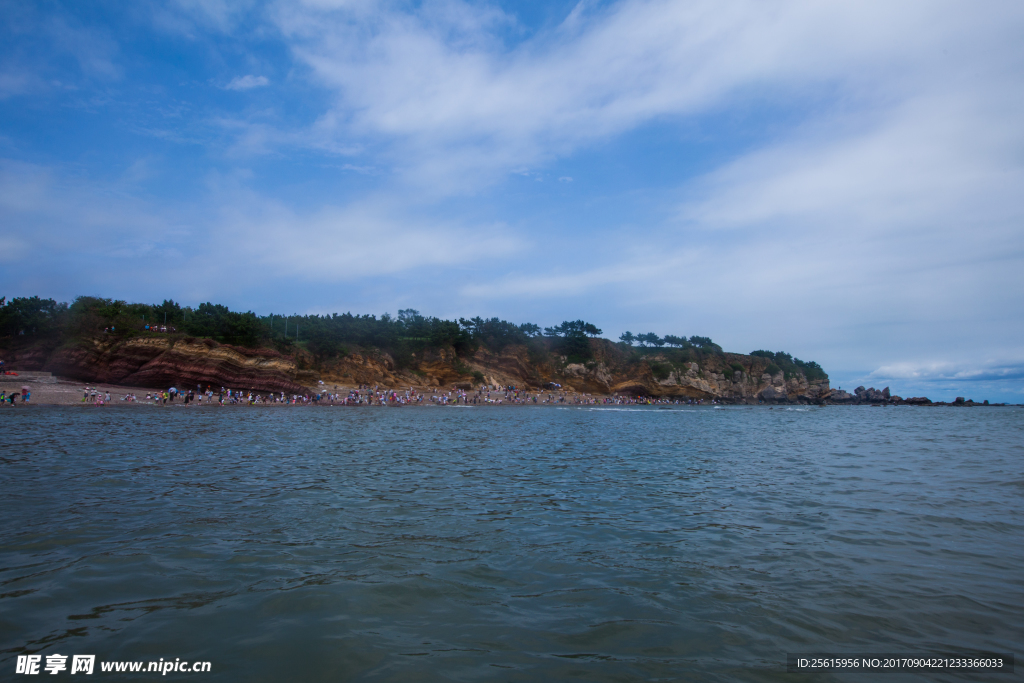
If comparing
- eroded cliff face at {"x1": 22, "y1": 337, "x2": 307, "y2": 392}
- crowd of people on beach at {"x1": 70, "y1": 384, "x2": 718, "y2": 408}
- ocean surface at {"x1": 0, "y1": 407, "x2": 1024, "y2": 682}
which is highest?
eroded cliff face at {"x1": 22, "y1": 337, "x2": 307, "y2": 392}

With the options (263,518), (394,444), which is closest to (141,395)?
(394,444)

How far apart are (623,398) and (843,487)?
76191mm

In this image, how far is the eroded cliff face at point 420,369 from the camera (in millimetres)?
43938

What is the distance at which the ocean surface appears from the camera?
3.86m

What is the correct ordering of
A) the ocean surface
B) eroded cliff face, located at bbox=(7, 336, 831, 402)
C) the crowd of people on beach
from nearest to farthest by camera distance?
the ocean surface < the crowd of people on beach < eroded cliff face, located at bbox=(7, 336, 831, 402)

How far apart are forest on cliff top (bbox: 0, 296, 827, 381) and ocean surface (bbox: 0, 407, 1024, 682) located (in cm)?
4326

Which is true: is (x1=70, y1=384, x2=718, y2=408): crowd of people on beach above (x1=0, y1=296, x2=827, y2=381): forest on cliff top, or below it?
below

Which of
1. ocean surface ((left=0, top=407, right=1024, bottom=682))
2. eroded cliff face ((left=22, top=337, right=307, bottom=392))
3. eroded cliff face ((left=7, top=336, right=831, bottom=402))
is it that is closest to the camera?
ocean surface ((left=0, top=407, right=1024, bottom=682))

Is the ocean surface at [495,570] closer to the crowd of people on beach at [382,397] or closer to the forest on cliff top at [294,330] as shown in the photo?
the crowd of people on beach at [382,397]

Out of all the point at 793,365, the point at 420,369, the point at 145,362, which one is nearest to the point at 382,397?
the point at 420,369

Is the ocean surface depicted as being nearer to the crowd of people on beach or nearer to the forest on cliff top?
the crowd of people on beach

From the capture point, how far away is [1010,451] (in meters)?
18.1

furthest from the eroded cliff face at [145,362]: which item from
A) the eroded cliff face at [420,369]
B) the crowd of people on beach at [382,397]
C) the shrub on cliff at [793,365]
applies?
the shrub on cliff at [793,365]

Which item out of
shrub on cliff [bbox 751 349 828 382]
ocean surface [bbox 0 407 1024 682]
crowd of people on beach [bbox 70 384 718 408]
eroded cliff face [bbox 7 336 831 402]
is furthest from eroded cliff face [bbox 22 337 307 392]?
shrub on cliff [bbox 751 349 828 382]
